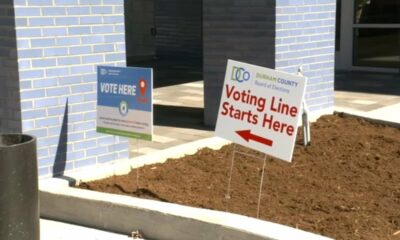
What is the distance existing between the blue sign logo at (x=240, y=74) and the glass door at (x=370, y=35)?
9.84m

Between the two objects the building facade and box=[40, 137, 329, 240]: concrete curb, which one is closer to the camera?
box=[40, 137, 329, 240]: concrete curb

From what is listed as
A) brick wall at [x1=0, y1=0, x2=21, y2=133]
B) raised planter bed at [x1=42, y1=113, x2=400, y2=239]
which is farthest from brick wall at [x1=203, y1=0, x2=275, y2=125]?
brick wall at [x1=0, y1=0, x2=21, y2=133]

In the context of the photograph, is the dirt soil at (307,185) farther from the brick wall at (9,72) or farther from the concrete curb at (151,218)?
the brick wall at (9,72)

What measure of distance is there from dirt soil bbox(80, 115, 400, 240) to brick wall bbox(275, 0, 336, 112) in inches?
59.2

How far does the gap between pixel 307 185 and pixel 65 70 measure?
7.89ft

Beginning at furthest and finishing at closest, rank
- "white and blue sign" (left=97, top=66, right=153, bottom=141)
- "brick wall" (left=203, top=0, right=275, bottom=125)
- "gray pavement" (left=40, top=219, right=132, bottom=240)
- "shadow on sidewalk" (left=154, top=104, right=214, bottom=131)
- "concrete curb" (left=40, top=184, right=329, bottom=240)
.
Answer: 1. "shadow on sidewalk" (left=154, top=104, right=214, bottom=131)
2. "brick wall" (left=203, top=0, right=275, bottom=125)
3. "white and blue sign" (left=97, top=66, right=153, bottom=141)
4. "gray pavement" (left=40, top=219, right=132, bottom=240)
5. "concrete curb" (left=40, top=184, right=329, bottom=240)

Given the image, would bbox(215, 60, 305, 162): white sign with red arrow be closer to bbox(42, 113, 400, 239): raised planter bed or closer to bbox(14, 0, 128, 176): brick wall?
bbox(42, 113, 400, 239): raised planter bed

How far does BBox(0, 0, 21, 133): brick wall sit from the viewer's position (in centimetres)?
532

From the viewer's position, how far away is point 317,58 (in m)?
8.53

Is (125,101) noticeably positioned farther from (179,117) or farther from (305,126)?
(179,117)

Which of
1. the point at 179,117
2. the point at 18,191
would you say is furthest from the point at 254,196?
the point at 179,117

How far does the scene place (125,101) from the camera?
17.8ft

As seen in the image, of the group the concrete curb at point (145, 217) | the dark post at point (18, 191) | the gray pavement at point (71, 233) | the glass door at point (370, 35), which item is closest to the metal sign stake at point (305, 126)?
the concrete curb at point (145, 217)

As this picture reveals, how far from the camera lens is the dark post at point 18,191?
4117 mm
